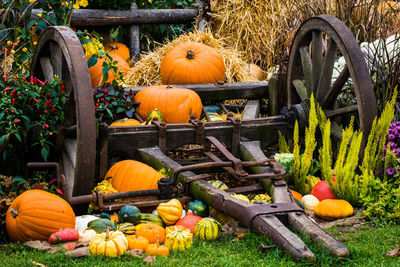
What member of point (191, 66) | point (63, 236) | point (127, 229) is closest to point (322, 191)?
point (127, 229)

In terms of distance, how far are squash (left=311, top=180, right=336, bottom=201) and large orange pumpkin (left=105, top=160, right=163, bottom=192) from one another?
4.26 ft

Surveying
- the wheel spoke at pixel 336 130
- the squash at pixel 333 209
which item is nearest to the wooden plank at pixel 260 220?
the squash at pixel 333 209

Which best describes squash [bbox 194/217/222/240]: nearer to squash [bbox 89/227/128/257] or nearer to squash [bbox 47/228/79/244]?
squash [bbox 89/227/128/257]

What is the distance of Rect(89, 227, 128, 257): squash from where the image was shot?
300 centimetres

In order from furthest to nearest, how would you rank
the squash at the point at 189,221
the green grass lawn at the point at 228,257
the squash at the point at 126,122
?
the squash at the point at 126,122, the squash at the point at 189,221, the green grass lawn at the point at 228,257

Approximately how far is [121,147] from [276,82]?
2.11 m

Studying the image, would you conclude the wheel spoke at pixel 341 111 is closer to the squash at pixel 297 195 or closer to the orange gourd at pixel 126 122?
A: the squash at pixel 297 195

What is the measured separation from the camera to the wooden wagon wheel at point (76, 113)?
11.6 feet

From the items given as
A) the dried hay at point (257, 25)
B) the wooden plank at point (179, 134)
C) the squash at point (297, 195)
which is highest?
the dried hay at point (257, 25)

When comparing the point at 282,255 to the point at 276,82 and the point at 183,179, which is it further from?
the point at 276,82

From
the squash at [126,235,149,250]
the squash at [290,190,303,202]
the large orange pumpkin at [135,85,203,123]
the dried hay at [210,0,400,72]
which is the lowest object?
the squash at [290,190,303,202]

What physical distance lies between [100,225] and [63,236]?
27cm

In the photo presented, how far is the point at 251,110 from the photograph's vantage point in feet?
19.2

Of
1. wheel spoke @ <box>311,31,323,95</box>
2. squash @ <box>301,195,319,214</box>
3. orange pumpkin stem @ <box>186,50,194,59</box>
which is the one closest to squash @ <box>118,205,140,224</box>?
squash @ <box>301,195,319,214</box>
